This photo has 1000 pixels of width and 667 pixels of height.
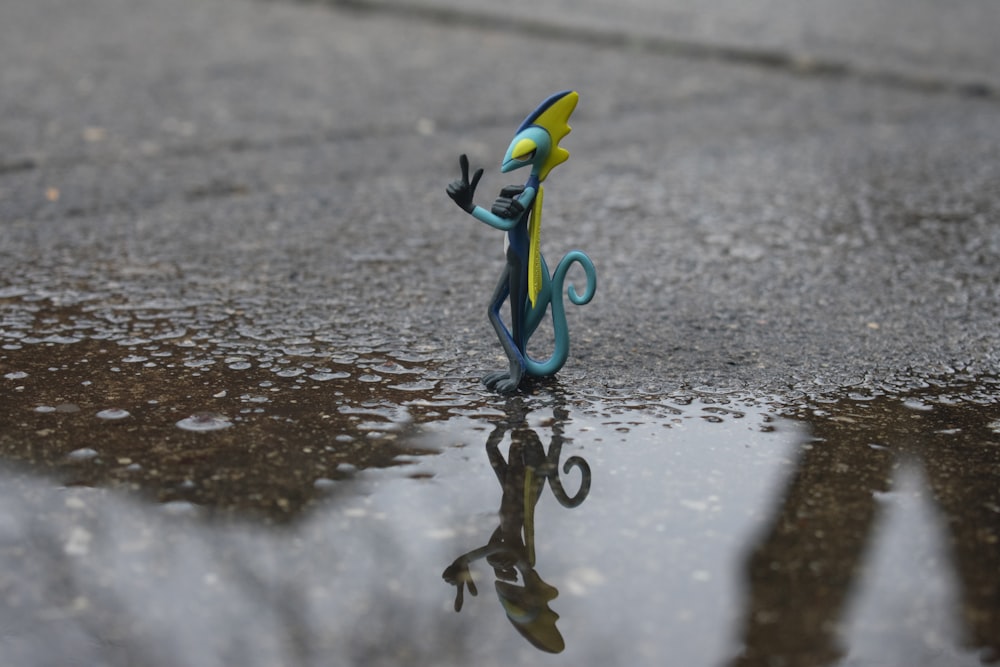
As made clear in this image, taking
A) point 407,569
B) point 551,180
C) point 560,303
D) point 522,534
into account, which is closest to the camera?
point 407,569

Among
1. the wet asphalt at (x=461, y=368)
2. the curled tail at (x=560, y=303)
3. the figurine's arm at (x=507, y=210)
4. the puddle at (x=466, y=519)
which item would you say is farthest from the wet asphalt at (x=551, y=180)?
the figurine's arm at (x=507, y=210)

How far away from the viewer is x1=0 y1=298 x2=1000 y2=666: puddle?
174cm

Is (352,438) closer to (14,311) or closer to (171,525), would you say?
(171,525)

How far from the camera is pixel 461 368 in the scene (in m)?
2.66

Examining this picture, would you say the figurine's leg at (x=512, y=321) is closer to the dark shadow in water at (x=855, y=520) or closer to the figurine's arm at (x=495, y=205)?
the figurine's arm at (x=495, y=205)

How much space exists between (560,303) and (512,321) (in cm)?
11

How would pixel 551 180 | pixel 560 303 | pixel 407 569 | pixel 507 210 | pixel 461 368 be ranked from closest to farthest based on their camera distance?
pixel 407 569 → pixel 507 210 → pixel 560 303 → pixel 461 368 → pixel 551 180

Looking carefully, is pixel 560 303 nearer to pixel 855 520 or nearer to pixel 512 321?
pixel 512 321

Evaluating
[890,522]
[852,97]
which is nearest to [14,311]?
[890,522]

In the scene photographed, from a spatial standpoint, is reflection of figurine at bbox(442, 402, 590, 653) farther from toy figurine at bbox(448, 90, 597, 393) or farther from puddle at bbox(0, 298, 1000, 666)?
toy figurine at bbox(448, 90, 597, 393)

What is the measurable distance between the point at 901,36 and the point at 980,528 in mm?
5499

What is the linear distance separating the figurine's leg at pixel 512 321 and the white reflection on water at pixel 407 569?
20 cm

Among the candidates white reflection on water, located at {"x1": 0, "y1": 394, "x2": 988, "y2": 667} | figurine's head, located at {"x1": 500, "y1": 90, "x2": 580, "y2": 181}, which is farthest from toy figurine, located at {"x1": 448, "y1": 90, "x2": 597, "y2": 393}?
white reflection on water, located at {"x1": 0, "y1": 394, "x2": 988, "y2": 667}

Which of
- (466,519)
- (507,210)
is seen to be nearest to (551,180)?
(507,210)
